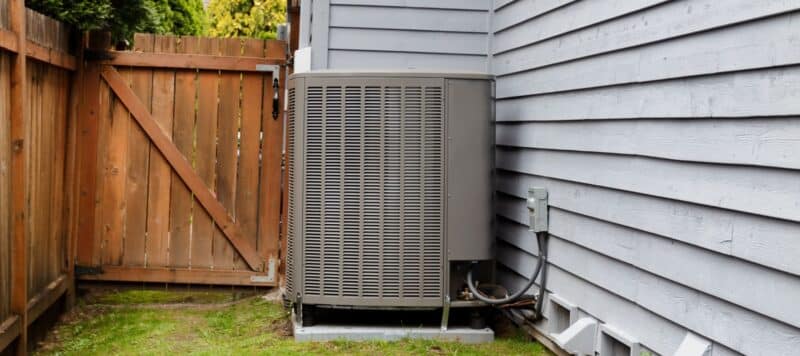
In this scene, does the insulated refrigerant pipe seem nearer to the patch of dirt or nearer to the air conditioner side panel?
the air conditioner side panel

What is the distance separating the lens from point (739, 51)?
2691 mm

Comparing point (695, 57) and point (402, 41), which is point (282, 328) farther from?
point (695, 57)

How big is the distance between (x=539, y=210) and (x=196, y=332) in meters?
2.28

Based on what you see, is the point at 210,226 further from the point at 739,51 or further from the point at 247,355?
the point at 739,51

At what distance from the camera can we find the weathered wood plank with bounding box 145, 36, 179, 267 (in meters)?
6.13

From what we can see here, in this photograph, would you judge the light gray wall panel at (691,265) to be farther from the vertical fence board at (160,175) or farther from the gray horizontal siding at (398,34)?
the vertical fence board at (160,175)

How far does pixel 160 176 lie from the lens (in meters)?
6.16

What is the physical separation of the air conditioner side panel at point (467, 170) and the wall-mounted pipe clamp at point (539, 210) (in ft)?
1.32

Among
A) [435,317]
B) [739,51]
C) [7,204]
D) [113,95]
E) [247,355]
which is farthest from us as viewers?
[113,95]

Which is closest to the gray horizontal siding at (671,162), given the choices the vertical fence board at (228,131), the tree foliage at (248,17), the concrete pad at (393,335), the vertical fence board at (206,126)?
the concrete pad at (393,335)

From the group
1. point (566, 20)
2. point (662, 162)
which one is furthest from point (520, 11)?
point (662, 162)

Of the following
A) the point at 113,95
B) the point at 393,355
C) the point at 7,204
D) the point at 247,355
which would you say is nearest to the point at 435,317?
the point at 393,355

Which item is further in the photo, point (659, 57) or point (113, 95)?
point (113, 95)

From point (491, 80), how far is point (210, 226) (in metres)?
2.49
